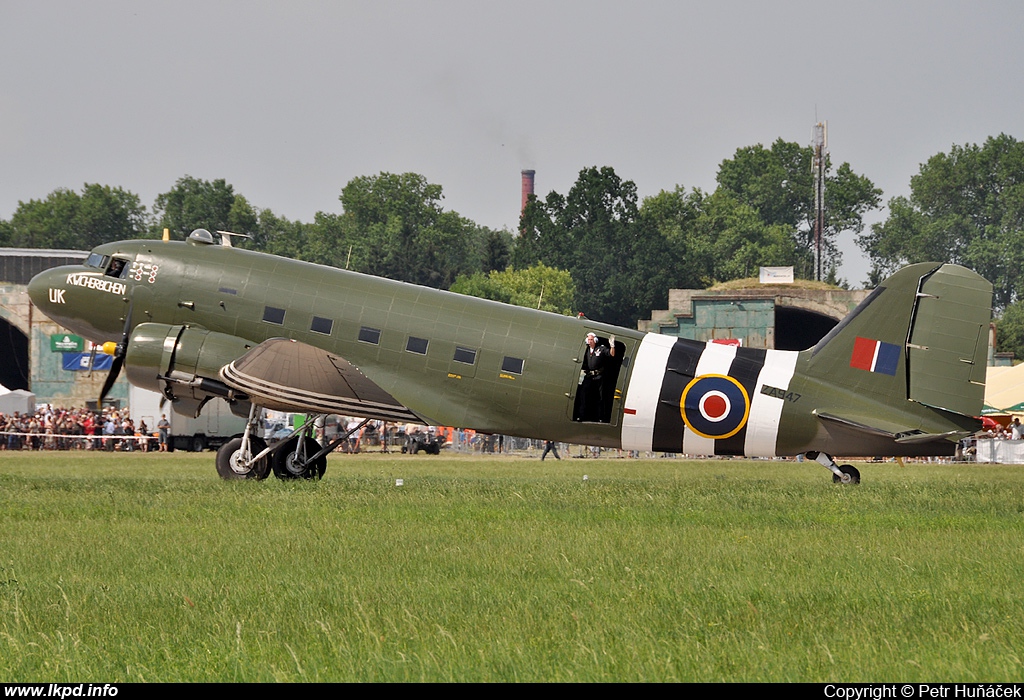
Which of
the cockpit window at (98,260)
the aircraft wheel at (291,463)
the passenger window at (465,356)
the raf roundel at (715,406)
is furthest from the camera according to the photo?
the cockpit window at (98,260)

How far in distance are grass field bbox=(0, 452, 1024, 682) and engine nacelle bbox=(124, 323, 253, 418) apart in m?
2.85

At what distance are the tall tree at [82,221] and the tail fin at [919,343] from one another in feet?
584

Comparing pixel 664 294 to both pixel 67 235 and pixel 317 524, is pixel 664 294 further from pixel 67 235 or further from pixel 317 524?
pixel 317 524

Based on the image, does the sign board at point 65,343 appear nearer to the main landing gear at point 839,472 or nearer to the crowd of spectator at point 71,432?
the crowd of spectator at point 71,432

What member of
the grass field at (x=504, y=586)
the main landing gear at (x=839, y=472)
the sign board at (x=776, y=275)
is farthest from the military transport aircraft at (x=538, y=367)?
the sign board at (x=776, y=275)

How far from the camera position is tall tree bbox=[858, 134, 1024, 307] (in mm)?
177500

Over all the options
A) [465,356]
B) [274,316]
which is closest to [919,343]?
[465,356]

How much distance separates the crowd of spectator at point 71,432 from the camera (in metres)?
59.6

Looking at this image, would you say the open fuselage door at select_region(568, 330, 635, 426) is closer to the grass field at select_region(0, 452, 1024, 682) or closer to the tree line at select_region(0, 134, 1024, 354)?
the grass field at select_region(0, 452, 1024, 682)

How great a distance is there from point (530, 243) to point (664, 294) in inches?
1074

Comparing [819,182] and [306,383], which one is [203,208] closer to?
[819,182]

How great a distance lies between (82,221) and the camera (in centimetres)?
18925

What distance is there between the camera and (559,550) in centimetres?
1611
